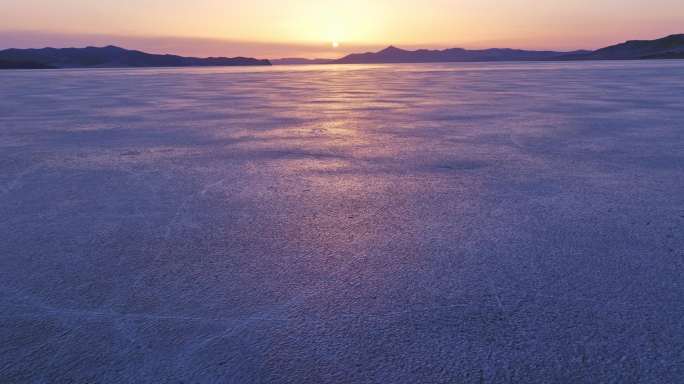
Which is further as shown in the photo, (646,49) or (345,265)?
(646,49)

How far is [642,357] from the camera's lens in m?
1.71

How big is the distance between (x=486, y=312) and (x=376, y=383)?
2.15 ft

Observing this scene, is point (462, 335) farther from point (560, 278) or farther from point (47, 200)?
point (47, 200)

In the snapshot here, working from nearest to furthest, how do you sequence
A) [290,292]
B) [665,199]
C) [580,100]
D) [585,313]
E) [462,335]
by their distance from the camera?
[462,335] < [585,313] < [290,292] < [665,199] < [580,100]

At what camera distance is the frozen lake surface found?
174 cm

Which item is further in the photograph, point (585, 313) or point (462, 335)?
point (585, 313)

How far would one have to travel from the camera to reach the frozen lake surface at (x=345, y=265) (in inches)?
68.5

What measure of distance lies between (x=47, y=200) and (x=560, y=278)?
3477 millimetres

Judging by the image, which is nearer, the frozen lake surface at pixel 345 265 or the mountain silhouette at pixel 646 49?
the frozen lake surface at pixel 345 265

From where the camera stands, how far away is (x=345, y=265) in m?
2.50

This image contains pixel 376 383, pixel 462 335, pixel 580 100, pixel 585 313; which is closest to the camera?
pixel 376 383

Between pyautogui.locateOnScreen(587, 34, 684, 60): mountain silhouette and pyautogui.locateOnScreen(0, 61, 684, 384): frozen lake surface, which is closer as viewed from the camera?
pyautogui.locateOnScreen(0, 61, 684, 384): frozen lake surface

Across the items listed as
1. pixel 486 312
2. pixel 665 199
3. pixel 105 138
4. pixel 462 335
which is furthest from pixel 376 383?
pixel 105 138

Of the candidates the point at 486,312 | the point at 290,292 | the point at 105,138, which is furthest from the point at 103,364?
the point at 105,138
